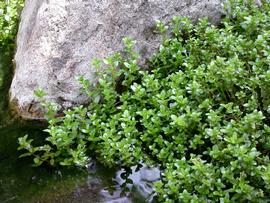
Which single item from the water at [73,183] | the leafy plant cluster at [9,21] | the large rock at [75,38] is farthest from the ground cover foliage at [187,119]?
the leafy plant cluster at [9,21]

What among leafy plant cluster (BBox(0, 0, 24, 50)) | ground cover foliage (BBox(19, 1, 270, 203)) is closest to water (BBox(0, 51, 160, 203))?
ground cover foliage (BBox(19, 1, 270, 203))

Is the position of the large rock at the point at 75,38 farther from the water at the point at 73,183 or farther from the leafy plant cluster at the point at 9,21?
the leafy plant cluster at the point at 9,21

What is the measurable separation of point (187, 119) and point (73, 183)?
109 cm

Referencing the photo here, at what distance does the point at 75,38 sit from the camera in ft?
14.4

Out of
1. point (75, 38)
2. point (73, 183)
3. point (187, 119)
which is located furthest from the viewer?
point (75, 38)

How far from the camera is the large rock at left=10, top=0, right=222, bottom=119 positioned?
4.28 meters

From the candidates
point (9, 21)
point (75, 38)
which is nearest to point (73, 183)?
point (75, 38)

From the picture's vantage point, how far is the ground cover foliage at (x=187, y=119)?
3.03 meters

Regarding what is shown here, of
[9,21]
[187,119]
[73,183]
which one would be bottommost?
[73,183]

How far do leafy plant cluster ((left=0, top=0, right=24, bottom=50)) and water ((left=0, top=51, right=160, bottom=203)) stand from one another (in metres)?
2.12

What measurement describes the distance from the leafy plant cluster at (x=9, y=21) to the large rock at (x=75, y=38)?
1.01 meters

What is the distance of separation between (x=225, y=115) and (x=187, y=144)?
383 millimetres

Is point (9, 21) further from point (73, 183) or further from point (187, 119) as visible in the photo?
point (187, 119)

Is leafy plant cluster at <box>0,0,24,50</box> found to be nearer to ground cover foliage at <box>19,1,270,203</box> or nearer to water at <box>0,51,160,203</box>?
ground cover foliage at <box>19,1,270,203</box>
